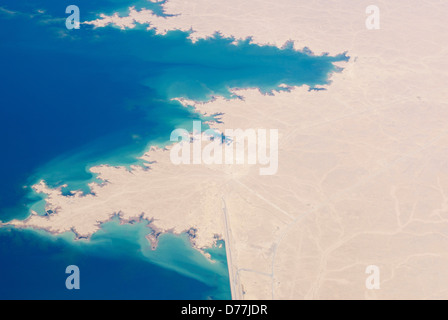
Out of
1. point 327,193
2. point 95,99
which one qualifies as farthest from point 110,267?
point 95,99

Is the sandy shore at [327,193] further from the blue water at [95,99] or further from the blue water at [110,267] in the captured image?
the blue water at [95,99]

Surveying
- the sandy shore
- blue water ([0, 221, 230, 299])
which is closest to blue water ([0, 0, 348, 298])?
blue water ([0, 221, 230, 299])

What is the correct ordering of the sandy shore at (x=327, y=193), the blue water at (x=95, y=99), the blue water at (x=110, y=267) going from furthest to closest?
the blue water at (x=95, y=99)
the sandy shore at (x=327, y=193)
the blue water at (x=110, y=267)

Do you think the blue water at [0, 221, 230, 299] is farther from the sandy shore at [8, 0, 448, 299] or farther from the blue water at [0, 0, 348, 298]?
the sandy shore at [8, 0, 448, 299]

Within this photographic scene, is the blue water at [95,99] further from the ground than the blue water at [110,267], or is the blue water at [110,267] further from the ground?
the blue water at [95,99]

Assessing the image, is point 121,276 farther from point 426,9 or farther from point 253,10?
point 426,9

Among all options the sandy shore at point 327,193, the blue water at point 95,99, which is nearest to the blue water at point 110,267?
the blue water at point 95,99

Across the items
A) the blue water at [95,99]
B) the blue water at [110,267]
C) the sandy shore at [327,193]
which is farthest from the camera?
the blue water at [95,99]

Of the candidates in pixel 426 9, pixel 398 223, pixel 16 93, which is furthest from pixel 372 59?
pixel 16 93
